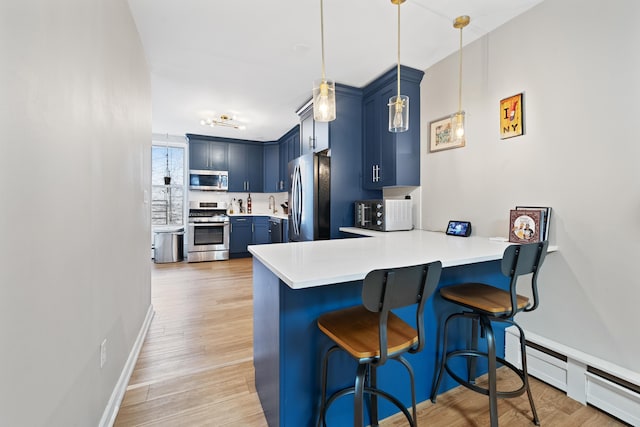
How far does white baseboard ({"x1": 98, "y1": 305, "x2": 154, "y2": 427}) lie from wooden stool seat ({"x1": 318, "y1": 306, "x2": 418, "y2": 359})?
48.3 inches

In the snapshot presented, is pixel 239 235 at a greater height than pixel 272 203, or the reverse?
pixel 272 203

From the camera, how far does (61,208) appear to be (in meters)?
0.98

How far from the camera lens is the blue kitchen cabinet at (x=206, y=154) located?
5555 millimetres

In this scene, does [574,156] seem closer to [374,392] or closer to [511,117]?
[511,117]

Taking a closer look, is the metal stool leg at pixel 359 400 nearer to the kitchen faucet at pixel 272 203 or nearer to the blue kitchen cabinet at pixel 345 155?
the blue kitchen cabinet at pixel 345 155

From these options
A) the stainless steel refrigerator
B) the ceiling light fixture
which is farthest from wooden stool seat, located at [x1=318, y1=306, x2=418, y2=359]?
the ceiling light fixture

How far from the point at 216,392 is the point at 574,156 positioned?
2673mm

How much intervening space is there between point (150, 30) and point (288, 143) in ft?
10.9

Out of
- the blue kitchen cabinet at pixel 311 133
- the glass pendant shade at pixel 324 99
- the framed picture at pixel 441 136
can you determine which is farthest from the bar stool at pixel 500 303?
the blue kitchen cabinet at pixel 311 133

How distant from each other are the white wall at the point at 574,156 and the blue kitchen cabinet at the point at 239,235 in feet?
14.9

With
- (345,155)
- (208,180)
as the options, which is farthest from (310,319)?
(208,180)

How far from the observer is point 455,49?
96.5 inches

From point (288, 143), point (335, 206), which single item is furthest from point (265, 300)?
point (288, 143)

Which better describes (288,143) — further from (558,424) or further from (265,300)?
(558,424)
